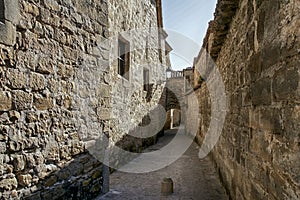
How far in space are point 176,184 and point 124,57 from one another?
11.1ft

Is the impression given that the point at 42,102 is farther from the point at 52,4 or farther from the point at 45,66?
the point at 52,4

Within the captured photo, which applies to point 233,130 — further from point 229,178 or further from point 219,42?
point 219,42

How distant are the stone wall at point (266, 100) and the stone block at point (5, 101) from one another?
2.06 meters

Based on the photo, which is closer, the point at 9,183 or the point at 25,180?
the point at 9,183

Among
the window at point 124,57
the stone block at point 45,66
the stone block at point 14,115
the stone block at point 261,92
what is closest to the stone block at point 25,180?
the stone block at point 14,115

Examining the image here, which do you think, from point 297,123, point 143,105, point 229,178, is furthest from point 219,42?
point 143,105

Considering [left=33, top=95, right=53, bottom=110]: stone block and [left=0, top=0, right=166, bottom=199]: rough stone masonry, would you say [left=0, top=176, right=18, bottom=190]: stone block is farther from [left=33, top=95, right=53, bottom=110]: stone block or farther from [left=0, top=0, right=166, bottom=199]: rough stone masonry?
[left=33, top=95, right=53, bottom=110]: stone block

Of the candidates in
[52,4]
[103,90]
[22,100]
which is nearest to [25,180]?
[22,100]

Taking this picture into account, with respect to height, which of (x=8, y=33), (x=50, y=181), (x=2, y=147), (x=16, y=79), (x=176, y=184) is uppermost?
(x=8, y=33)

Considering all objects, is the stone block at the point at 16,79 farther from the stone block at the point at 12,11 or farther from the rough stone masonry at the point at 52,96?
the stone block at the point at 12,11

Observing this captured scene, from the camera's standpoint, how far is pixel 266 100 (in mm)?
1631

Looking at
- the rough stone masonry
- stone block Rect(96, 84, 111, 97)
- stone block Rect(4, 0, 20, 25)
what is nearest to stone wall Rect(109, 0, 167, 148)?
stone block Rect(96, 84, 111, 97)

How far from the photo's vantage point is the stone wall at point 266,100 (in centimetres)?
121

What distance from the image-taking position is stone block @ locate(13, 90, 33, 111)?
2.05m
